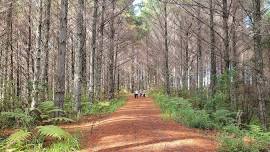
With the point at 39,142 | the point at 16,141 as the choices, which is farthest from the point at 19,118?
the point at 16,141

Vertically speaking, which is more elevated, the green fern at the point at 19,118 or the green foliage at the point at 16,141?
the green fern at the point at 19,118

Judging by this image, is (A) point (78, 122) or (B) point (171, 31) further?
(B) point (171, 31)

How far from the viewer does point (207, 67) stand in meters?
54.8

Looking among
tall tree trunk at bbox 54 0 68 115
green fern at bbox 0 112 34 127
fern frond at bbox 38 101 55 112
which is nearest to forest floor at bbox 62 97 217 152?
green fern at bbox 0 112 34 127

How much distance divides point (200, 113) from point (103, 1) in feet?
44.1

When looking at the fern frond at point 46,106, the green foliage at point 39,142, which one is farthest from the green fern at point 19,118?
the fern frond at point 46,106

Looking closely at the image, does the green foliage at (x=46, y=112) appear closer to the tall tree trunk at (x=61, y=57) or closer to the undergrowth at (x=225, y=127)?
the tall tree trunk at (x=61, y=57)

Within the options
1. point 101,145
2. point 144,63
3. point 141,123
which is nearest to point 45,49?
point 141,123

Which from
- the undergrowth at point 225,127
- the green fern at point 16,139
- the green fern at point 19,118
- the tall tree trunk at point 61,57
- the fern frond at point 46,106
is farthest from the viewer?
the tall tree trunk at point 61,57

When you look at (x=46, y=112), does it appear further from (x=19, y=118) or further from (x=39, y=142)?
(x=39, y=142)

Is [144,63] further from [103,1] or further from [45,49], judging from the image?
[45,49]

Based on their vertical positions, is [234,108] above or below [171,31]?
below

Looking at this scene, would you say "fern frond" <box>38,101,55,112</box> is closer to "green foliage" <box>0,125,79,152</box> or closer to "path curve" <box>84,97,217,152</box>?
"path curve" <box>84,97,217,152</box>

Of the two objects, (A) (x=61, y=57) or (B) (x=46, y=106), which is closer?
(B) (x=46, y=106)
